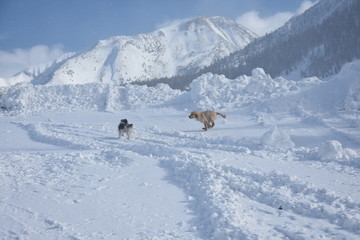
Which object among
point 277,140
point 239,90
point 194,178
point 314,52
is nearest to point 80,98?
point 239,90

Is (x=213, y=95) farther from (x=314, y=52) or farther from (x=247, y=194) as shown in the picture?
(x=314, y=52)

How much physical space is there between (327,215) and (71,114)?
22422 mm

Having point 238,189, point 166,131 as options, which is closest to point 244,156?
point 238,189

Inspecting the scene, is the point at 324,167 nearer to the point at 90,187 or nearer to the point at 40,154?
the point at 90,187

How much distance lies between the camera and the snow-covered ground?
234 inches

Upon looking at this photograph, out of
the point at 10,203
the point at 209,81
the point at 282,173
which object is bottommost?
the point at 10,203

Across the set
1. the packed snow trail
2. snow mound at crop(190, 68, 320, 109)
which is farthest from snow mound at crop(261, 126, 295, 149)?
snow mound at crop(190, 68, 320, 109)

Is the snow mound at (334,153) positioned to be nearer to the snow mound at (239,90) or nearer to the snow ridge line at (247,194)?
the snow ridge line at (247,194)

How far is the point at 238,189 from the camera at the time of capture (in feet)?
25.8

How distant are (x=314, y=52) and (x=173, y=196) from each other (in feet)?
359

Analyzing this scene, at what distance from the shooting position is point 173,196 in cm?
750

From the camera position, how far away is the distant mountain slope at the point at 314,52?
90.1m

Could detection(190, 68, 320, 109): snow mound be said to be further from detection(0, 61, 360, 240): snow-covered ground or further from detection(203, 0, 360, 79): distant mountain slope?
detection(203, 0, 360, 79): distant mountain slope

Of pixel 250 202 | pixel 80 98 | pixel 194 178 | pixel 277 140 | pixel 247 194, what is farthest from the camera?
pixel 80 98
